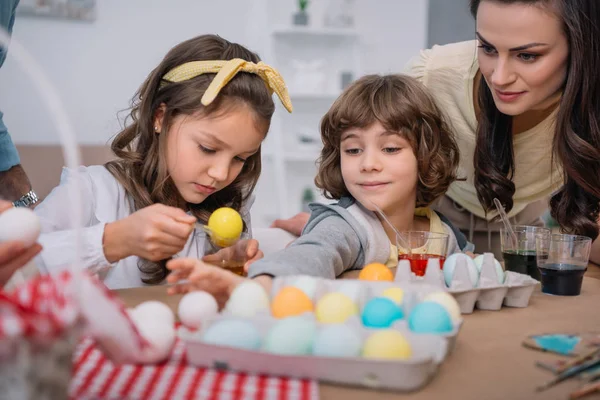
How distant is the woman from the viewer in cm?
161

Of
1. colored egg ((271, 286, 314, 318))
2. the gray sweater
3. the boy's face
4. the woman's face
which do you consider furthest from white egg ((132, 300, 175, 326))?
the woman's face

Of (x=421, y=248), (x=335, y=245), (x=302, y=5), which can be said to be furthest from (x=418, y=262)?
(x=302, y=5)

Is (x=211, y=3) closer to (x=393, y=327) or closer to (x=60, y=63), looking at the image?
(x=60, y=63)

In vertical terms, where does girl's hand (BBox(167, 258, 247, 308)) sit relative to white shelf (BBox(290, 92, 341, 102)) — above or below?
above

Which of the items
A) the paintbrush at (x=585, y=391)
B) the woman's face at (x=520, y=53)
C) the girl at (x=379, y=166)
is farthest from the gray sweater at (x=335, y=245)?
the paintbrush at (x=585, y=391)

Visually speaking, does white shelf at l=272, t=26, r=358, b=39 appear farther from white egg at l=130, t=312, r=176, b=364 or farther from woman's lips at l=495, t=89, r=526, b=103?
white egg at l=130, t=312, r=176, b=364

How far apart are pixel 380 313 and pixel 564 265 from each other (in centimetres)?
62

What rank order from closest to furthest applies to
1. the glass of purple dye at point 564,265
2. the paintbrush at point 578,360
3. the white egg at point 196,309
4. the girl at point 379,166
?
the paintbrush at point 578,360 → the white egg at point 196,309 → the glass of purple dye at point 564,265 → the girl at point 379,166

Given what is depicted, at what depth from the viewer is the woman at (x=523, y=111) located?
1610 mm

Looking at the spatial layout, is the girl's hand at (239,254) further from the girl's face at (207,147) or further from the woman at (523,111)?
the woman at (523,111)

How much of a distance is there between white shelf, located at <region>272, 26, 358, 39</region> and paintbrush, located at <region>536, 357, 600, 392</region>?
3993 millimetres

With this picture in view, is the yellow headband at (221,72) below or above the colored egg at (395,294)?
above

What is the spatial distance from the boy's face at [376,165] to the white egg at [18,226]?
952 millimetres

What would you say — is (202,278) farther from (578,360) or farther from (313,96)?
(313,96)
